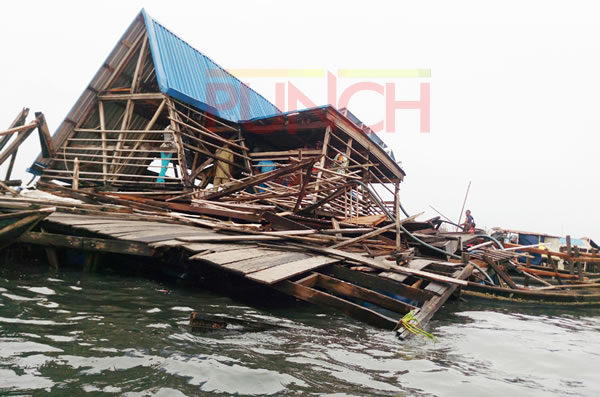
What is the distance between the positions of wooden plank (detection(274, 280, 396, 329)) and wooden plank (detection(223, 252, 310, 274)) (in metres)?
0.33

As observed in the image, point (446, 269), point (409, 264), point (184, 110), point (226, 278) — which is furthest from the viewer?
point (184, 110)

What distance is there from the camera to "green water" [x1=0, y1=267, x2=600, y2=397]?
1996 mm

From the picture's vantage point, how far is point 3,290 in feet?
11.5

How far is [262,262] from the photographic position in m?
3.84

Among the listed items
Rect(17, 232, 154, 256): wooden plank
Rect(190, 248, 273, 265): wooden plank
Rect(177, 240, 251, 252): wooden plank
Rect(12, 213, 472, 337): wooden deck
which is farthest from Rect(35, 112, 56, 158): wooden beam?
Rect(190, 248, 273, 265): wooden plank

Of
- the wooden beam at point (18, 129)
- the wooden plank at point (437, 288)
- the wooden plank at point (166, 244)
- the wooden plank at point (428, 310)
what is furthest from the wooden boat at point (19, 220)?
the wooden beam at point (18, 129)

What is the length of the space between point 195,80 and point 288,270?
9941 millimetres

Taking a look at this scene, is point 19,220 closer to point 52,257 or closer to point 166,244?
point 52,257

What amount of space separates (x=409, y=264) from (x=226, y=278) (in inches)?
111

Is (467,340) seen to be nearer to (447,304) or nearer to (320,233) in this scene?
(447,304)

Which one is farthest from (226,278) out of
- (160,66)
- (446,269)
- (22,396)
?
(160,66)

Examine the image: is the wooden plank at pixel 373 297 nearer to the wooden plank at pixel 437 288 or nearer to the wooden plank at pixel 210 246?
the wooden plank at pixel 437 288

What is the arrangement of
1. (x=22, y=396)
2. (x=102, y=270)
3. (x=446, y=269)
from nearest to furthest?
(x=22, y=396)
(x=102, y=270)
(x=446, y=269)

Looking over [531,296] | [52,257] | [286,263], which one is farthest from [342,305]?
[531,296]
